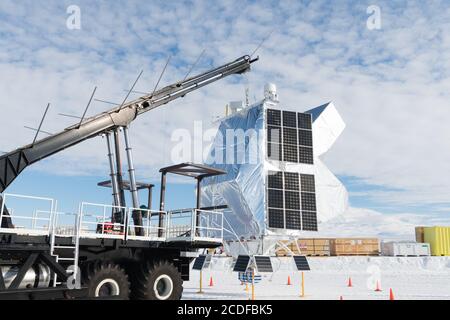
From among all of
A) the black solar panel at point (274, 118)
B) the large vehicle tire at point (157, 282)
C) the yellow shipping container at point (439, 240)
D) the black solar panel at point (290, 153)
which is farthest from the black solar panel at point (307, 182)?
the yellow shipping container at point (439, 240)

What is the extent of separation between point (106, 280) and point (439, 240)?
2060 inches

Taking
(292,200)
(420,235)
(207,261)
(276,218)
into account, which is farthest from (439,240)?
(207,261)

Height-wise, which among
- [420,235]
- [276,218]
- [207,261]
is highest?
[420,235]

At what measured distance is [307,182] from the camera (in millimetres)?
27422

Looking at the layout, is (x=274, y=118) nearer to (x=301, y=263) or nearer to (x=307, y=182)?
(x=307, y=182)

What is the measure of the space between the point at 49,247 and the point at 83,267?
1.65 meters

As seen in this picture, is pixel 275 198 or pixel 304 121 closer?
pixel 275 198

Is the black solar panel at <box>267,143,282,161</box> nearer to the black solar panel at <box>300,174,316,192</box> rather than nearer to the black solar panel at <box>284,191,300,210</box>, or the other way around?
the black solar panel at <box>300,174,316,192</box>

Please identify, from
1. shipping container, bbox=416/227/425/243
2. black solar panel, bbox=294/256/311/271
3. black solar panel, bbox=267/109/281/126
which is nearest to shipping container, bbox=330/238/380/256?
shipping container, bbox=416/227/425/243

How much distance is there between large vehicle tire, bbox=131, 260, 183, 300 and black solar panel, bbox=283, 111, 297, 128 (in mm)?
15585

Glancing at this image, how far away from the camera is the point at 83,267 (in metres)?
13.4

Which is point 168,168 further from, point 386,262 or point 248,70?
point 386,262

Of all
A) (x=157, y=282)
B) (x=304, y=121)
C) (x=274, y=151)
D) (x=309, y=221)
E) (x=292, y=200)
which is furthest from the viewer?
(x=304, y=121)
